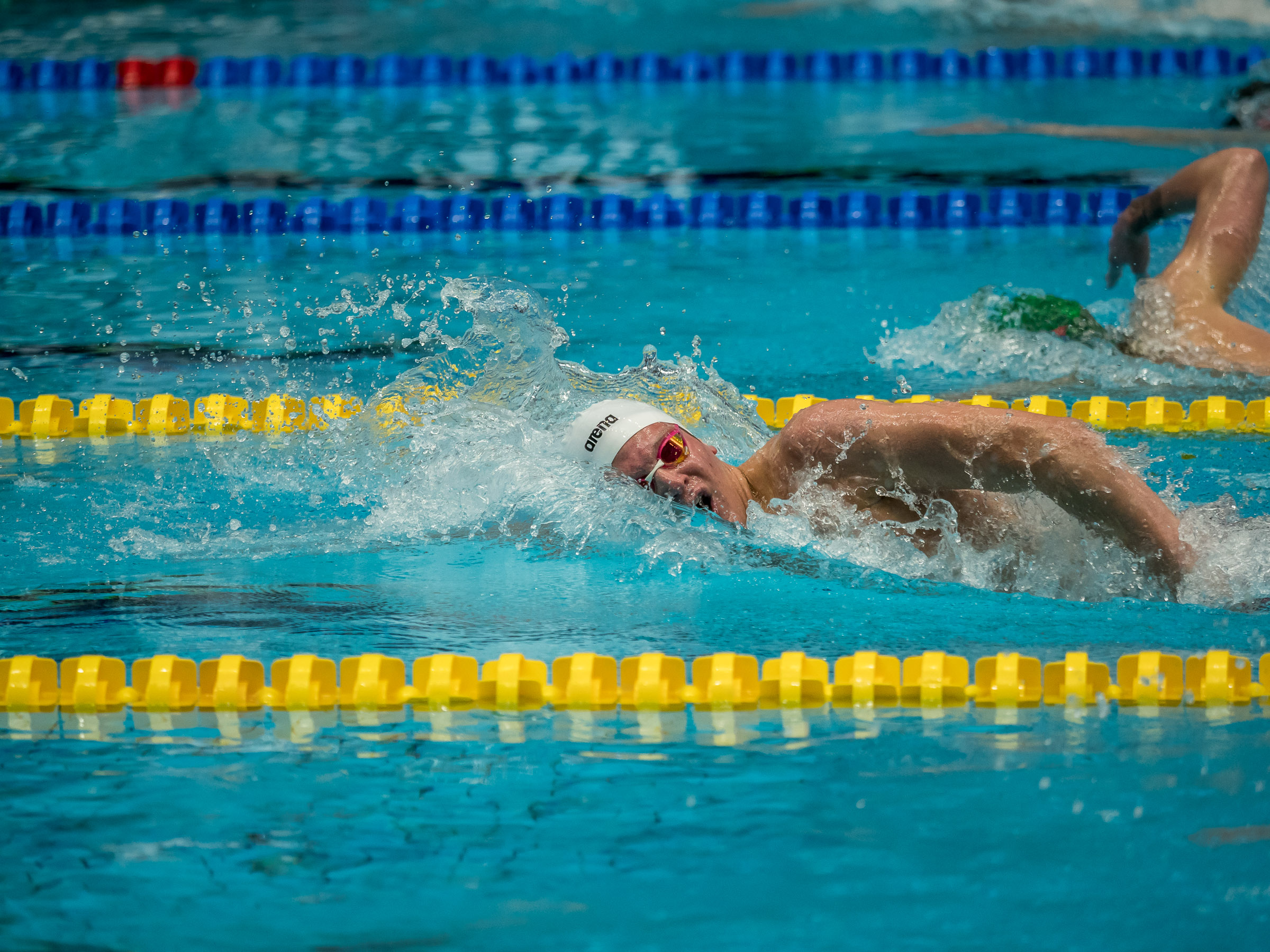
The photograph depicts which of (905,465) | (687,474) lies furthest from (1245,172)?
(687,474)

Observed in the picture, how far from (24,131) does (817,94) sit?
467cm

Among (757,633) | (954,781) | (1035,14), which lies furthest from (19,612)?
(1035,14)

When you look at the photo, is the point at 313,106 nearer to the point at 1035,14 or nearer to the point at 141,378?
the point at 141,378

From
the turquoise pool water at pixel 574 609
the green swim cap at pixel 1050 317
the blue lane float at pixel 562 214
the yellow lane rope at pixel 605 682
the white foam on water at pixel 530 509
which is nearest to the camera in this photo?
the turquoise pool water at pixel 574 609

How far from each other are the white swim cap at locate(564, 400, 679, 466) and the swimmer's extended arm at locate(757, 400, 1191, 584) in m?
0.37

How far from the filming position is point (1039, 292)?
15.4 feet

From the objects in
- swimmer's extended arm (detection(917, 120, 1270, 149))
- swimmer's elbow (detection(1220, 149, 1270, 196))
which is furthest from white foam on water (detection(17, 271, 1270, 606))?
swimmer's extended arm (detection(917, 120, 1270, 149))

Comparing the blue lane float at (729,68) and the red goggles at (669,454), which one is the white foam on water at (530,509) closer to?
the red goggles at (669,454)

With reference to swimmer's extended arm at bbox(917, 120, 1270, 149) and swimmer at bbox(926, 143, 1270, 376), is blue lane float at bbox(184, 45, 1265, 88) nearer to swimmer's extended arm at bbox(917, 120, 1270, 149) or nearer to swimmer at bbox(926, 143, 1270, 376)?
swimmer's extended arm at bbox(917, 120, 1270, 149)

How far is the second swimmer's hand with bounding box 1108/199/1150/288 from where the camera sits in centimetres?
424

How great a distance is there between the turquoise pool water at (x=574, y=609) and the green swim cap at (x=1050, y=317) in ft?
0.19

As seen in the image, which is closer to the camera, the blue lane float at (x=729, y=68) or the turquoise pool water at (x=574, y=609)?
the turquoise pool water at (x=574, y=609)

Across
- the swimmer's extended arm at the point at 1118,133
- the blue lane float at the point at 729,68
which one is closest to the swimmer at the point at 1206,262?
the swimmer's extended arm at the point at 1118,133

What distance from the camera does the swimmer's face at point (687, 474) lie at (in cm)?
297
